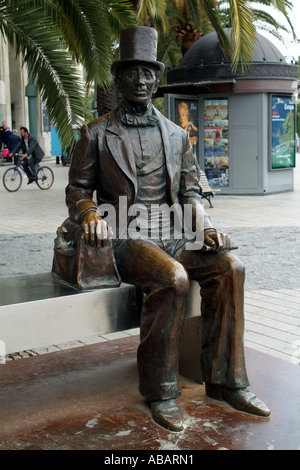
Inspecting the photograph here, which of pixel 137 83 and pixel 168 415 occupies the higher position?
pixel 137 83

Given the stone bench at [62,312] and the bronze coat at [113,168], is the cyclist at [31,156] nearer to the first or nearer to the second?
the bronze coat at [113,168]

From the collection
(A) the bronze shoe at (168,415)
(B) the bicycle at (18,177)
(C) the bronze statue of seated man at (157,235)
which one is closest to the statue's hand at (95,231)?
(C) the bronze statue of seated man at (157,235)

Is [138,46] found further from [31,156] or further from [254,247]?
[31,156]

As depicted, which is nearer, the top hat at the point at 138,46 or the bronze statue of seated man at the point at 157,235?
the bronze statue of seated man at the point at 157,235

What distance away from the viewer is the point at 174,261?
3.42 metres

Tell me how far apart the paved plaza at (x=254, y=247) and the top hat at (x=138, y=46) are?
1.64 m

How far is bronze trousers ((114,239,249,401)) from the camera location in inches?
133

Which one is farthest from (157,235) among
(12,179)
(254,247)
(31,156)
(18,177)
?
(18,177)

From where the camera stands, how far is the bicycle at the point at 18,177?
17.0m

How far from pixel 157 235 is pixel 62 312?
0.78 meters

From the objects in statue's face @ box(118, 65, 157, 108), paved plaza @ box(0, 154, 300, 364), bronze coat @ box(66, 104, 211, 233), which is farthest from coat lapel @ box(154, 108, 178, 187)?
paved plaza @ box(0, 154, 300, 364)

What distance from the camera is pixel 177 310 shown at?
337 cm

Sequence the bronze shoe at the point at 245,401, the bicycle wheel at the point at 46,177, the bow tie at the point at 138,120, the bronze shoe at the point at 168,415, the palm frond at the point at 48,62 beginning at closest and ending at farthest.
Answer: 1. the bronze shoe at the point at 168,415
2. the bronze shoe at the point at 245,401
3. the bow tie at the point at 138,120
4. the palm frond at the point at 48,62
5. the bicycle wheel at the point at 46,177
